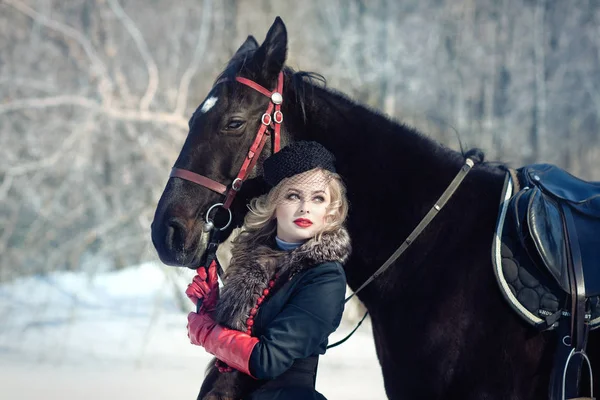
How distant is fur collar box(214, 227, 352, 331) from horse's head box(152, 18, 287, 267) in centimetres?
38

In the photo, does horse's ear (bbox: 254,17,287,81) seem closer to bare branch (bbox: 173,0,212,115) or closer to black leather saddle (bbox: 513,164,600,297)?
black leather saddle (bbox: 513,164,600,297)

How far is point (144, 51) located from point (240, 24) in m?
1.59

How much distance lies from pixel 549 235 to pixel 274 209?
83cm

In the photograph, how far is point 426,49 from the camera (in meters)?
11.2

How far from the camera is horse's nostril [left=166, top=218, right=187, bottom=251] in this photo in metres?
2.17

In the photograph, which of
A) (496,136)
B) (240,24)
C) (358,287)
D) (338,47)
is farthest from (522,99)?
(358,287)

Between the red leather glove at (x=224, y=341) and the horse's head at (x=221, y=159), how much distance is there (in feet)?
1.36

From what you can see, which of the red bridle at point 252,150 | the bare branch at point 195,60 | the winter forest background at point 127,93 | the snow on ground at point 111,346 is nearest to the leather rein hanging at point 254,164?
the red bridle at point 252,150

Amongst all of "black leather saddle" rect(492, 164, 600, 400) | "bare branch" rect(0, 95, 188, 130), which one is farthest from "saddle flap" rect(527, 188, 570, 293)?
"bare branch" rect(0, 95, 188, 130)

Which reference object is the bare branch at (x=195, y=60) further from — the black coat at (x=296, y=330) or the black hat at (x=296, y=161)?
the black coat at (x=296, y=330)

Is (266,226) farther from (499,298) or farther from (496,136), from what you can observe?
(496,136)

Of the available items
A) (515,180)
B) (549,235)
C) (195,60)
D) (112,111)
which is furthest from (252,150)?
(195,60)

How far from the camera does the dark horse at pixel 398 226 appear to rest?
1.97m

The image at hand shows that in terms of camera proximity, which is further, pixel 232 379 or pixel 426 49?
pixel 426 49
